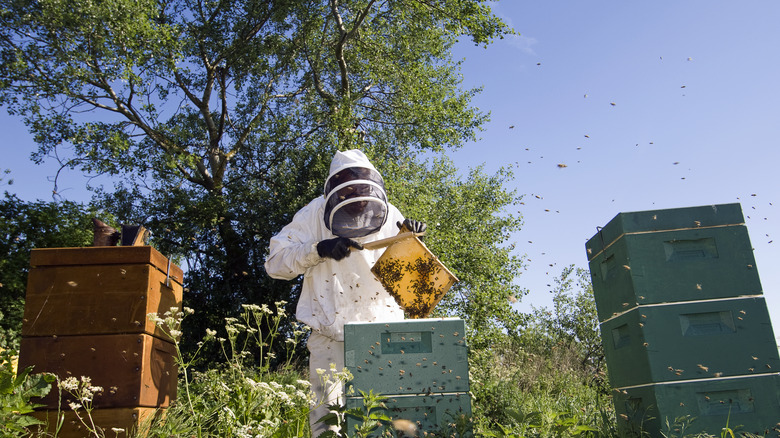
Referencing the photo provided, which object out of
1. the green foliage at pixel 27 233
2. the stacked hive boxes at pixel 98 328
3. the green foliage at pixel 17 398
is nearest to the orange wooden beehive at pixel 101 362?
the stacked hive boxes at pixel 98 328

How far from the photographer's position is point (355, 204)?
4.79 m

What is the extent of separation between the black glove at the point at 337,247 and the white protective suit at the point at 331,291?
112mm

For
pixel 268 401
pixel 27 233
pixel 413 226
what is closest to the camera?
pixel 268 401

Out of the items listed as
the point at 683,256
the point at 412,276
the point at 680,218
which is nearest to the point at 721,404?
the point at 683,256

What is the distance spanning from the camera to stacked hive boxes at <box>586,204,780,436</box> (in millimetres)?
3209

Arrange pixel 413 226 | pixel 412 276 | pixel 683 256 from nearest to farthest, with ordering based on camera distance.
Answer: pixel 683 256 < pixel 412 276 < pixel 413 226

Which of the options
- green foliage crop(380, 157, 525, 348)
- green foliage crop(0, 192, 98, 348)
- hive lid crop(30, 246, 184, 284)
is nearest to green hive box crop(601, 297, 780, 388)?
hive lid crop(30, 246, 184, 284)

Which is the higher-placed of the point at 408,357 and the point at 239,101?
the point at 239,101

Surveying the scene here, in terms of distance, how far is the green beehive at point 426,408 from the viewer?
10.6 ft

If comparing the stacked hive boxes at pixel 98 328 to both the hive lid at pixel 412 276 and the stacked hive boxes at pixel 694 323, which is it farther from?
the stacked hive boxes at pixel 694 323

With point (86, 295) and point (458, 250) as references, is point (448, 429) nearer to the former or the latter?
point (86, 295)

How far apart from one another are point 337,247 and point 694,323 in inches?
101

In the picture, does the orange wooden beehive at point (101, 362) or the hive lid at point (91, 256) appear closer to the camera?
the orange wooden beehive at point (101, 362)

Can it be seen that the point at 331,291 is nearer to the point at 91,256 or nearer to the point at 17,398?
the point at 91,256
